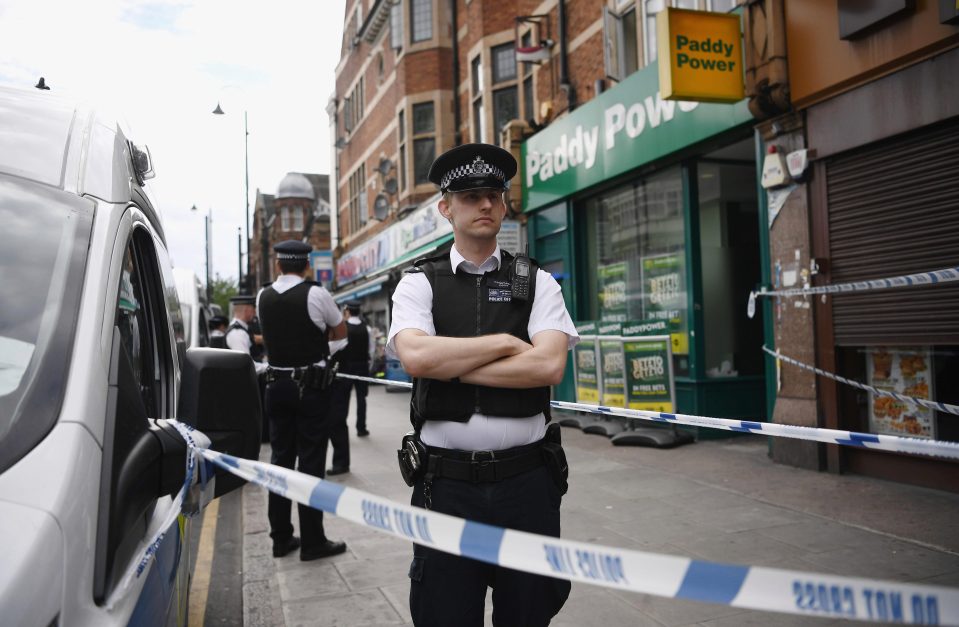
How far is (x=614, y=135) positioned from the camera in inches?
401

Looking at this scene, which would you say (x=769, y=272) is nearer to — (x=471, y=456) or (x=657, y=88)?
(x=657, y=88)

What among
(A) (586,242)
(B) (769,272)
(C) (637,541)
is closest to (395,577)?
(C) (637,541)

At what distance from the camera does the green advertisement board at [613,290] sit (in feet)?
35.4

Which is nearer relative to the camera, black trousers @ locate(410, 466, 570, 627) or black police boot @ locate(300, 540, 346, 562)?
black trousers @ locate(410, 466, 570, 627)

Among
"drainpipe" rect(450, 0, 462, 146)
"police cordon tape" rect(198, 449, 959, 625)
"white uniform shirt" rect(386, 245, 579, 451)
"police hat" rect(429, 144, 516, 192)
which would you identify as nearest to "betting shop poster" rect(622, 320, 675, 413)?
"white uniform shirt" rect(386, 245, 579, 451)

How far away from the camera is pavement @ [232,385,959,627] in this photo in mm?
3965

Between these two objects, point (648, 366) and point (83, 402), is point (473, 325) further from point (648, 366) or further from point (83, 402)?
point (648, 366)

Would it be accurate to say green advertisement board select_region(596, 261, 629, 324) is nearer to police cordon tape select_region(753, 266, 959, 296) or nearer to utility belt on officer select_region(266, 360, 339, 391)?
police cordon tape select_region(753, 266, 959, 296)

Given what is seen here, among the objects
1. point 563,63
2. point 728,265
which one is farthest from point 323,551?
point 563,63

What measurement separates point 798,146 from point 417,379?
589 centimetres

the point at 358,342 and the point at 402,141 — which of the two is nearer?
the point at 358,342

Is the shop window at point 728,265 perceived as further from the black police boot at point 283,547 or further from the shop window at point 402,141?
the shop window at point 402,141

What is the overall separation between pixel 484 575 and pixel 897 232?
542 cm

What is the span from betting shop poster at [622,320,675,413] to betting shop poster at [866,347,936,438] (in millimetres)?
2475
